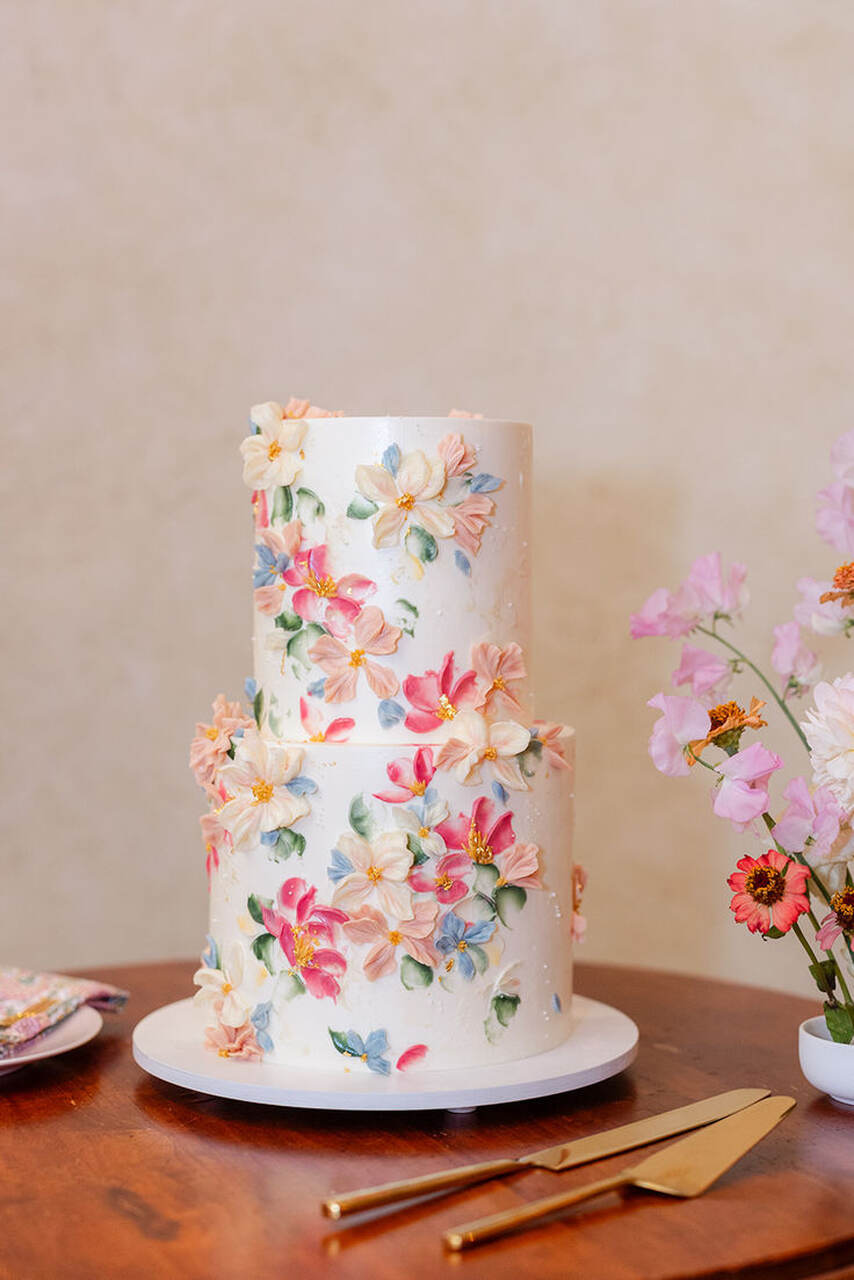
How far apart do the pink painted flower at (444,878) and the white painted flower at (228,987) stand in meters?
0.15

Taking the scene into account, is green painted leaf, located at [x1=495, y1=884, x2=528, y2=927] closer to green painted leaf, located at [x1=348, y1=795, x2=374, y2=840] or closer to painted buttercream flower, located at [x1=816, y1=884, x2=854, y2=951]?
Result: green painted leaf, located at [x1=348, y1=795, x2=374, y2=840]

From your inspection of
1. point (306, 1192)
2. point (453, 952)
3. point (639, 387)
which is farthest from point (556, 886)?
point (639, 387)

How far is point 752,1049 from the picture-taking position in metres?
1.14

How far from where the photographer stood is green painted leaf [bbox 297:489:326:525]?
1.07m

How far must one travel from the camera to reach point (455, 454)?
1049 mm

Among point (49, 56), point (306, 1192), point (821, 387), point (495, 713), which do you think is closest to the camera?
point (306, 1192)

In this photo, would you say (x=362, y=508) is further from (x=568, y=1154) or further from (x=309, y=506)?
(x=568, y=1154)

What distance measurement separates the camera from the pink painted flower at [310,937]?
3.31ft

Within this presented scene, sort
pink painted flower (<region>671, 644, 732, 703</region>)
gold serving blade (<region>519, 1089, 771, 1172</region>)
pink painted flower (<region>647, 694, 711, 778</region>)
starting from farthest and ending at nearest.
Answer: pink painted flower (<region>671, 644, 732, 703</region>), pink painted flower (<region>647, 694, 711, 778</region>), gold serving blade (<region>519, 1089, 771, 1172</region>)

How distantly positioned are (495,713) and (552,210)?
108 cm

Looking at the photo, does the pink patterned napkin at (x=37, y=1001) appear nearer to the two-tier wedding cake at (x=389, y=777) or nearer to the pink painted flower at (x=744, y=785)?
the two-tier wedding cake at (x=389, y=777)

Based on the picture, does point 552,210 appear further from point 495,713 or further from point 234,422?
point 495,713

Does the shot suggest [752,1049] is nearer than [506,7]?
Yes

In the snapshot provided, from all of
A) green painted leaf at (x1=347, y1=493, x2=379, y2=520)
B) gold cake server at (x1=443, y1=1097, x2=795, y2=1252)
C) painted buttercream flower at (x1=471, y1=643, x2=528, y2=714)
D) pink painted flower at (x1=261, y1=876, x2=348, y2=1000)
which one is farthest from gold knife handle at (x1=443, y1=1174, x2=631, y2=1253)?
green painted leaf at (x1=347, y1=493, x2=379, y2=520)
